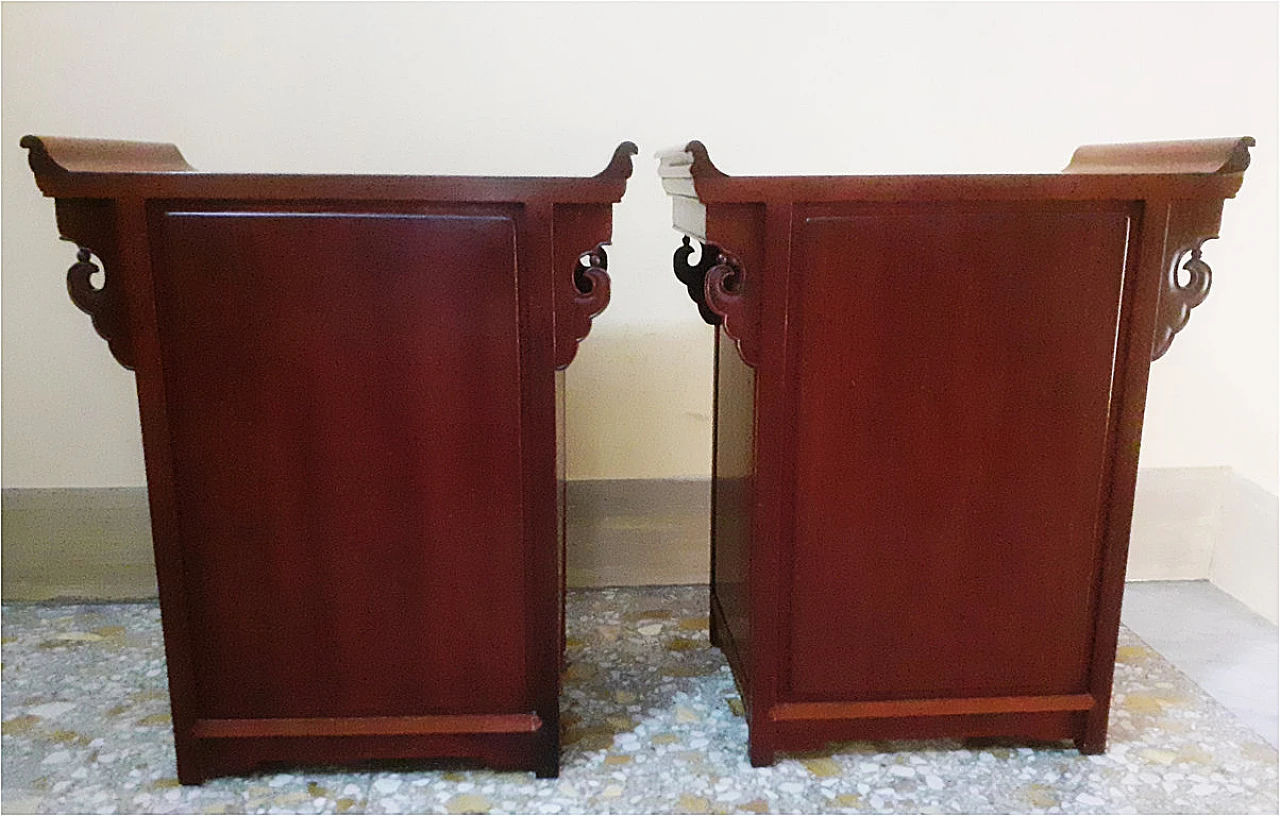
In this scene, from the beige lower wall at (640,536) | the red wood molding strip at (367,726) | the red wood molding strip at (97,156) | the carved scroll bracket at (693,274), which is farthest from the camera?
the beige lower wall at (640,536)

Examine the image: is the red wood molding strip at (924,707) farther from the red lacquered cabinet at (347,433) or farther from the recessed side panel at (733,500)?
the red lacquered cabinet at (347,433)

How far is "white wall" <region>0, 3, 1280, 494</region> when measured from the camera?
1.74 metres

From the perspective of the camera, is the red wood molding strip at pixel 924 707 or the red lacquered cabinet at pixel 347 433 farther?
the red wood molding strip at pixel 924 707

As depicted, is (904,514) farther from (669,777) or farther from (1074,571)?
(669,777)

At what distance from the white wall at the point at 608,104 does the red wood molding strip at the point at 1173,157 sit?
35 centimetres

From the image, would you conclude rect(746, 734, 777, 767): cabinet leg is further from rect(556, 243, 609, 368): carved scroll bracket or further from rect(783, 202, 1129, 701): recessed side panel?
rect(556, 243, 609, 368): carved scroll bracket

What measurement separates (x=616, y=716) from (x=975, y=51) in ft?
4.41

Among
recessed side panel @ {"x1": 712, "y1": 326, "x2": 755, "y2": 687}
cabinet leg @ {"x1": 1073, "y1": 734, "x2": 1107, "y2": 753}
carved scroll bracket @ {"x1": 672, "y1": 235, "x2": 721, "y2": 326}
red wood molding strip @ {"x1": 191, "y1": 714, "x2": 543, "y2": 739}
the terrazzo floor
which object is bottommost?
the terrazzo floor

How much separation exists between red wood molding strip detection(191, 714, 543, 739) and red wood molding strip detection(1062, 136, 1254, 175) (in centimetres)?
107

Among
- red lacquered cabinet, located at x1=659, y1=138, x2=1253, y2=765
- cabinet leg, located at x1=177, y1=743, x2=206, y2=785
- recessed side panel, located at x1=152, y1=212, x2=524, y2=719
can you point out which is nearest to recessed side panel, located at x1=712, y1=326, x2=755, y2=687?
red lacquered cabinet, located at x1=659, y1=138, x2=1253, y2=765

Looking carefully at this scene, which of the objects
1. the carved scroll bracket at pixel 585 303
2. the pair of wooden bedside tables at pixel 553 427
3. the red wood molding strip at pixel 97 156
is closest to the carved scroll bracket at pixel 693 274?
the pair of wooden bedside tables at pixel 553 427

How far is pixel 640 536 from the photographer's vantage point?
1.99m

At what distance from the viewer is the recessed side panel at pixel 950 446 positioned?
3.96 ft

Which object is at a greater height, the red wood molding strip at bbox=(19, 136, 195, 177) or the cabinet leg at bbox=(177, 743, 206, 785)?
the red wood molding strip at bbox=(19, 136, 195, 177)
